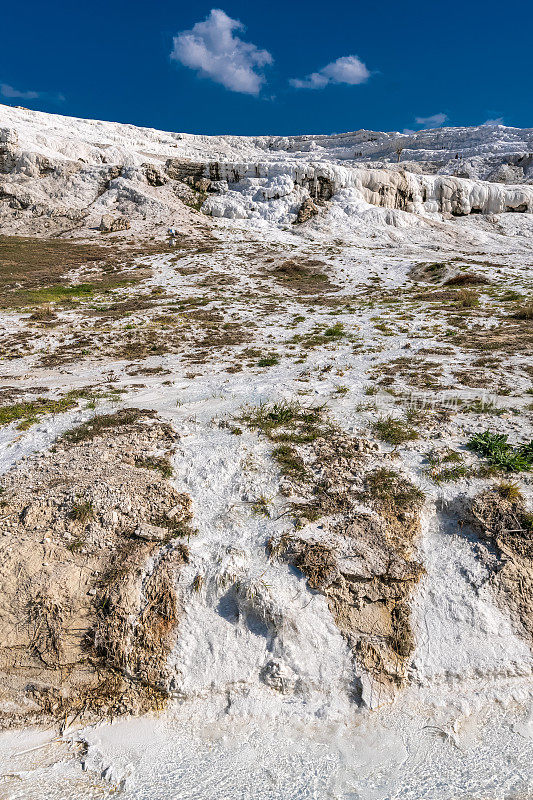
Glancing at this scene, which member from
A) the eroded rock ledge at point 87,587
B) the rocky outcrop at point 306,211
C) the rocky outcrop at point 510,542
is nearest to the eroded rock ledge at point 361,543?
the rocky outcrop at point 510,542

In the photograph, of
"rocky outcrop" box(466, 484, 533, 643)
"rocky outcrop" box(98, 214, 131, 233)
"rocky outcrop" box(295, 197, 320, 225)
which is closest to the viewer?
"rocky outcrop" box(466, 484, 533, 643)

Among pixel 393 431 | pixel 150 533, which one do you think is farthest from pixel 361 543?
pixel 150 533

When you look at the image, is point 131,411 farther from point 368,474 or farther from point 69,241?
point 69,241

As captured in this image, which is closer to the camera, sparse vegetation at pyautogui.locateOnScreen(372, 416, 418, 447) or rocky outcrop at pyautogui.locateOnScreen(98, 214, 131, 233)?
sparse vegetation at pyautogui.locateOnScreen(372, 416, 418, 447)

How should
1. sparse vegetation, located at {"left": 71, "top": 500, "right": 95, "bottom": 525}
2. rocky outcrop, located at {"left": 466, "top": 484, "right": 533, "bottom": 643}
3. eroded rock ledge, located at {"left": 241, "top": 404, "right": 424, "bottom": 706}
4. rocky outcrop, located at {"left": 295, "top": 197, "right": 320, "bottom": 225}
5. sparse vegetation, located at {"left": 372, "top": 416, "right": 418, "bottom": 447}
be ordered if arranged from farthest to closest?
rocky outcrop, located at {"left": 295, "top": 197, "right": 320, "bottom": 225}, sparse vegetation, located at {"left": 372, "top": 416, "right": 418, "bottom": 447}, sparse vegetation, located at {"left": 71, "top": 500, "right": 95, "bottom": 525}, rocky outcrop, located at {"left": 466, "top": 484, "right": 533, "bottom": 643}, eroded rock ledge, located at {"left": 241, "top": 404, "right": 424, "bottom": 706}

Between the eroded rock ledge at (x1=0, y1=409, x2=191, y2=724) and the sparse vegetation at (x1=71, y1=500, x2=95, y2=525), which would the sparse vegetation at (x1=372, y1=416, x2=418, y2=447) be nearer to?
the eroded rock ledge at (x1=0, y1=409, x2=191, y2=724)

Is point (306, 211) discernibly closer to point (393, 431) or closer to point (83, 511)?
point (393, 431)

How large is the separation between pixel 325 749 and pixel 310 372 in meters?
9.58

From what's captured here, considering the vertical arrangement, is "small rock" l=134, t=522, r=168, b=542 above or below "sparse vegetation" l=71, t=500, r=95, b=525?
below

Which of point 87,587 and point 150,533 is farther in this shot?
point 150,533

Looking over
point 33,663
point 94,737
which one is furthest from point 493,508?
point 33,663

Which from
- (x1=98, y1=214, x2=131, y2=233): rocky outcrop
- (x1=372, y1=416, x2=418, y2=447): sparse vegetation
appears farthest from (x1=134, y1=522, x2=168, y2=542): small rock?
(x1=98, y1=214, x2=131, y2=233): rocky outcrop

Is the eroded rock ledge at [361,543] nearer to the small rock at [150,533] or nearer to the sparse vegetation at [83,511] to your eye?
the small rock at [150,533]

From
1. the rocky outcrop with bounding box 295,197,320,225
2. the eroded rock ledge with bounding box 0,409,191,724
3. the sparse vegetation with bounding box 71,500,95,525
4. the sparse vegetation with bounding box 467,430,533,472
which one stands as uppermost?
the rocky outcrop with bounding box 295,197,320,225
